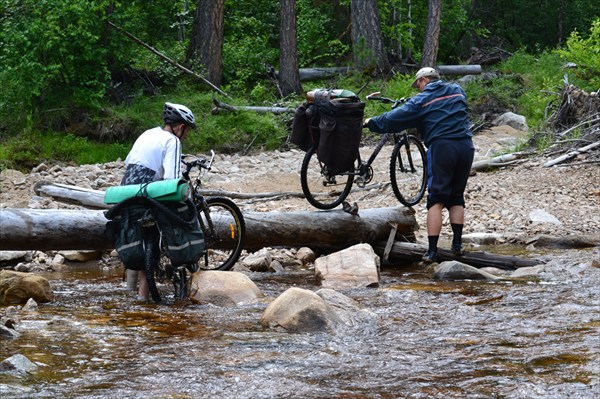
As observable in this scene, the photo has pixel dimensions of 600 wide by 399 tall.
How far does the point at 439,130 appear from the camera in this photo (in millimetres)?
9102

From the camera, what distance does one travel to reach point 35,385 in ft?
16.1

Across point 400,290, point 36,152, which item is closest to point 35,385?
point 400,290

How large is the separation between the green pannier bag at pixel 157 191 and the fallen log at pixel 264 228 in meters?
1.05

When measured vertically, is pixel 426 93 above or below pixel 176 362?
above

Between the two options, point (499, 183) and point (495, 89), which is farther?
point (495, 89)

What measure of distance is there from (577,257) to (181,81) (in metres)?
13.3

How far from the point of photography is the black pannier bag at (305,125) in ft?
30.2

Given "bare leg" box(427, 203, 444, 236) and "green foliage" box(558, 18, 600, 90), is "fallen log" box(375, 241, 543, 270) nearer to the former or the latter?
"bare leg" box(427, 203, 444, 236)

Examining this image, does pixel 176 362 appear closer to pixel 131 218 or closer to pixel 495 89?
Result: pixel 131 218

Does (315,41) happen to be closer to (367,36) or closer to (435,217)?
(367,36)

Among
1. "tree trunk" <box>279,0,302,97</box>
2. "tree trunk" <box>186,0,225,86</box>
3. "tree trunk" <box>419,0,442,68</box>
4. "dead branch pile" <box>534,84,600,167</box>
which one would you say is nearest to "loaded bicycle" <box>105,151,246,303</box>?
"dead branch pile" <box>534,84,600,167</box>

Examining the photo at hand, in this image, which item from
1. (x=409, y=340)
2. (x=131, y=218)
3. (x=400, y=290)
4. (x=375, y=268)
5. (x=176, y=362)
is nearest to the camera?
(x=176, y=362)

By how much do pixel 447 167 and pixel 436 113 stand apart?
0.55 m

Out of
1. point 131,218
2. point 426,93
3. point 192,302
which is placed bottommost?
point 192,302
